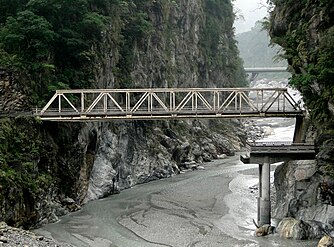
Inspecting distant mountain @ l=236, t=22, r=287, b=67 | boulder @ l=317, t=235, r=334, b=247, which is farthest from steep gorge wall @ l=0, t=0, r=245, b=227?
distant mountain @ l=236, t=22, r=287, b=67

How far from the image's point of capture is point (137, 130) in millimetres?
50031

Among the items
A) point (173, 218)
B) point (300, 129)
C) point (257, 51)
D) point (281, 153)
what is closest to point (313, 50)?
point (281, 153)

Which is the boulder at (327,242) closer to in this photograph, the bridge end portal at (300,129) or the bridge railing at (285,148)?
the bridge railing at (285,148)

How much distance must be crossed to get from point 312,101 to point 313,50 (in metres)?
3.20

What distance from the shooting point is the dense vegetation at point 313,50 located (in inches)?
1006

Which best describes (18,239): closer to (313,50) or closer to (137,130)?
(313,50)

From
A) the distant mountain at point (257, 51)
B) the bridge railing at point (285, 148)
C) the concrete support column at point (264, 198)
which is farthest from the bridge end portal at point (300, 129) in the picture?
the distant mountain at point (257, 51)

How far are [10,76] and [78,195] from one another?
10.0 metres

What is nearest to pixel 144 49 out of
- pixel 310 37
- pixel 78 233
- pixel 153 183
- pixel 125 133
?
pixel 125 133

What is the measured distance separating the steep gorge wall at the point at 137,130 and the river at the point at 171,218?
1846 mm

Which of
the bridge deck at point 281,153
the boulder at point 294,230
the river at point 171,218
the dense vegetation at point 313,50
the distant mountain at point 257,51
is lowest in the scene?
the river at point 171,218

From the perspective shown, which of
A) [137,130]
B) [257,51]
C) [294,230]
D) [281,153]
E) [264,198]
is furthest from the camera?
[257,51]

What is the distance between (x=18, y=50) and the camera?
3331 cm

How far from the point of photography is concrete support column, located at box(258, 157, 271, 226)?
28.3 m
